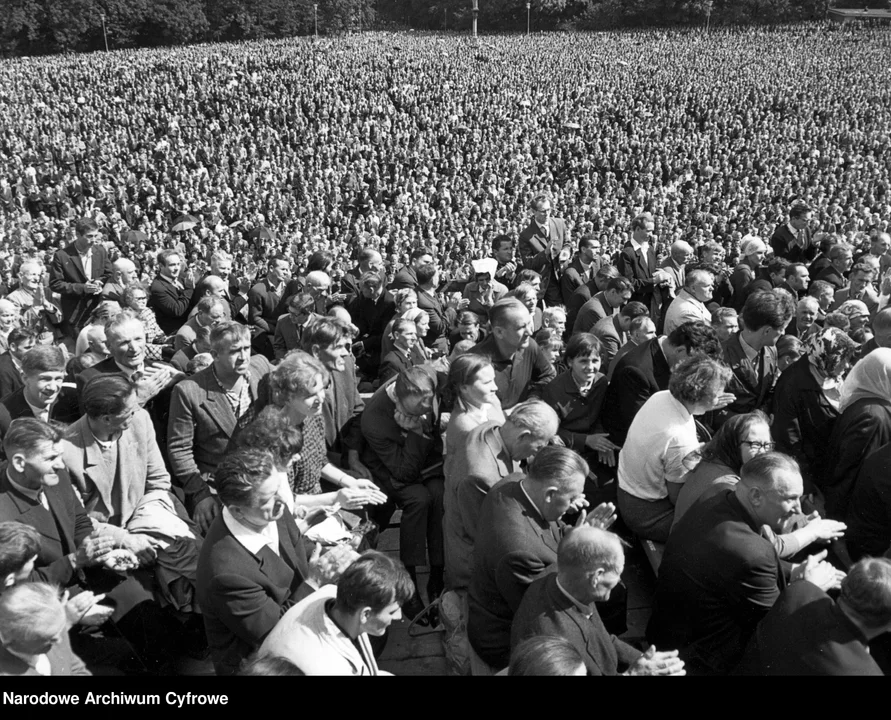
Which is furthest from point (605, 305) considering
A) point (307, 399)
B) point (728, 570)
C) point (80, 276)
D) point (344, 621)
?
point (80, 276)

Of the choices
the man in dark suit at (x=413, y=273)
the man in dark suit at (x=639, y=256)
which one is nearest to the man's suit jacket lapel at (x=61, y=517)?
the man in dark suit at (x=413, y=273)

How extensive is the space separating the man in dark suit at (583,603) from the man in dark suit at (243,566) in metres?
0.85

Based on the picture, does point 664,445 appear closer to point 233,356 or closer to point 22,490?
point 233,356

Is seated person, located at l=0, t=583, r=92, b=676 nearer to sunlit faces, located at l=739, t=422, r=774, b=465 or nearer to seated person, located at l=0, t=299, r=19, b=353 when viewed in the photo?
sunlit faces, located at l=739, t=422, r=774, b=465

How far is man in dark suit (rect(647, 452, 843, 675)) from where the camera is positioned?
115 inches

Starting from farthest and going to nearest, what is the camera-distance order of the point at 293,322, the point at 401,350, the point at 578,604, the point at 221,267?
the point at 221,267, the point at 293,322, the point at 401,350, the point at 578,604

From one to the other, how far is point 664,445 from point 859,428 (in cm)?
93

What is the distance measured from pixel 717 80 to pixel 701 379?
31936 mm

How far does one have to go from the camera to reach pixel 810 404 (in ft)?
13.7

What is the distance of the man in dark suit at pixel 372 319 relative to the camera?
638 centimetres

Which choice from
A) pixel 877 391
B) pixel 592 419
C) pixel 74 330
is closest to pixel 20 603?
pixel 592 419

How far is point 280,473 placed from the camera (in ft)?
10.1

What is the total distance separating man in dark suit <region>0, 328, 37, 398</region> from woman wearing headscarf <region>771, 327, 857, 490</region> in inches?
150

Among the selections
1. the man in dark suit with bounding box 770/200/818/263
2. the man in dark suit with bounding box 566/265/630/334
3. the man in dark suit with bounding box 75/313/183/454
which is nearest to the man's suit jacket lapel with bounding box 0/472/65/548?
the man in dark suit with bounding box 75/313/183/454
